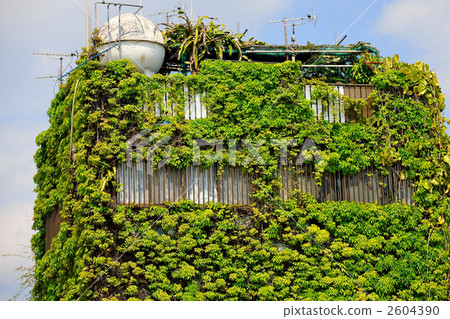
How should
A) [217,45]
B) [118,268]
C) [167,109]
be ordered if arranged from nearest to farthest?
1. [118,268]
2. [167,109]
3. [217,45]

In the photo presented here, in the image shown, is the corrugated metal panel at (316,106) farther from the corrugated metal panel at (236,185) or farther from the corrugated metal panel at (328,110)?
the corrugated metal panel at (236,185)

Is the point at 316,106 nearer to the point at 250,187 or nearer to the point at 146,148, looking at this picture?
the point at 250,187

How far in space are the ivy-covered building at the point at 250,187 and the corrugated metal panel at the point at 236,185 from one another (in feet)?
0.12

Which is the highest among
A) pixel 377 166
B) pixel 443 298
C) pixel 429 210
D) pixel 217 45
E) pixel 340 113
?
pixel 217 45

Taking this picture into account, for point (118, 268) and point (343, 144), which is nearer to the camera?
point (118, 268)

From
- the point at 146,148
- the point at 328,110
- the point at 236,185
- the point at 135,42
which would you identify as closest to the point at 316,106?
the point at 328,110

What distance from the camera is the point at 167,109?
24.0 m

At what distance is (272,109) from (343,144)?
105 inches

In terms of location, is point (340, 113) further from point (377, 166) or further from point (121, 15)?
point (121, 15)

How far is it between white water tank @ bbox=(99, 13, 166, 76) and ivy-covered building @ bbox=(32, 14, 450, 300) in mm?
763

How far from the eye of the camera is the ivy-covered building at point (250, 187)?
22750mm

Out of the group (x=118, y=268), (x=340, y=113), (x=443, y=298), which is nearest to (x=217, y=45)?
(x=340, y=113)

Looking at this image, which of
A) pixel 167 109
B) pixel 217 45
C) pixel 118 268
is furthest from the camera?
pixel 217 45

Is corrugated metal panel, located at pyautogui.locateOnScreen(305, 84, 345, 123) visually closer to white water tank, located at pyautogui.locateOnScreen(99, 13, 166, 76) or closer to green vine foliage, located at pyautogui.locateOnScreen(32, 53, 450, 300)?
green vine foliage, located at pyautogui.locateOnScreen(32, 53, 450, 300)
